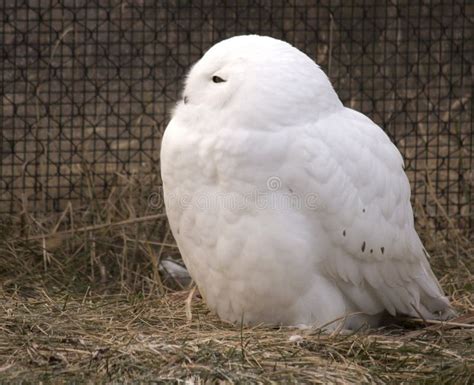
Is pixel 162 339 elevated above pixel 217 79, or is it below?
below

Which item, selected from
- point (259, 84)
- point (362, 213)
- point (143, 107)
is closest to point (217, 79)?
point (259, 84)

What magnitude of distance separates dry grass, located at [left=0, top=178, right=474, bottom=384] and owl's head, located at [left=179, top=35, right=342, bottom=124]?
2.74ft

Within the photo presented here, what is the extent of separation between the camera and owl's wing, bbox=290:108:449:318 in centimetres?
409

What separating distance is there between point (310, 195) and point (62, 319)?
43.7 inches

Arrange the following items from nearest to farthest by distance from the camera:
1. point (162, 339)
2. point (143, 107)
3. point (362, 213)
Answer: point (162, 339)
point (362, 213)
point (143, 107)

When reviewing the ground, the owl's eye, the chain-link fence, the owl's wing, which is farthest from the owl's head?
the chain-link fence

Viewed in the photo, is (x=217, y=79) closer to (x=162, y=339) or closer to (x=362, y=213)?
Answer: (x=362, y=213)

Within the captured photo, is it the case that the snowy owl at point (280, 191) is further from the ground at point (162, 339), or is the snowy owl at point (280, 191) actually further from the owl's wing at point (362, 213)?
the ground at point (162, 339)

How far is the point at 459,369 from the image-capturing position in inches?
148

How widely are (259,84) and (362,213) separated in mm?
628

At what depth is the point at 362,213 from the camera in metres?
4.20

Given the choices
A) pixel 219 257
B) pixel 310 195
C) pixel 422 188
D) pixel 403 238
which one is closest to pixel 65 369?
pixel 219 257

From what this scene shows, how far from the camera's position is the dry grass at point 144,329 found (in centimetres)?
364

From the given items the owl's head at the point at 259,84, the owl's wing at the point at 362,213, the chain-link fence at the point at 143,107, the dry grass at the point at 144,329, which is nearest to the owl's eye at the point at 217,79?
the owl's head at the point at 259,84
